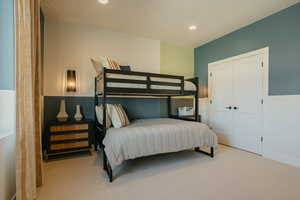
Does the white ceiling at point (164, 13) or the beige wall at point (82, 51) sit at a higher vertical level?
the white ceiling at point (164, 13)

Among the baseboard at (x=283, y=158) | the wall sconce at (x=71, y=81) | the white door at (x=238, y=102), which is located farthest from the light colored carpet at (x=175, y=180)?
the wall sconce at (x=71, y=81)

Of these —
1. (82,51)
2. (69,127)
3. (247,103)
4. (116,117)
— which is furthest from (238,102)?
(82,51)

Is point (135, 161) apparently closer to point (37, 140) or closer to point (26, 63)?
point (37, 140)

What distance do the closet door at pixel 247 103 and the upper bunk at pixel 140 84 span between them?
3.39 feet

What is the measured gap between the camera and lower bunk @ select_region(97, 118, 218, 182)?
1976 mm

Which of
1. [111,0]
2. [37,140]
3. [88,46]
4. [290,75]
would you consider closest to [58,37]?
[88,46]

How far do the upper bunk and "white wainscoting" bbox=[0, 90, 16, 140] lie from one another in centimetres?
101

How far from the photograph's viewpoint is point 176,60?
4285mm

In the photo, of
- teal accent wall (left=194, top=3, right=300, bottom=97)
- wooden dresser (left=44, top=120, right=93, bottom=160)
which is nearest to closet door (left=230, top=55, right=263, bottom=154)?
teal accent wall (left=194, top=3, right=300, bottom=97)

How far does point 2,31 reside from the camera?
1457 millimetres

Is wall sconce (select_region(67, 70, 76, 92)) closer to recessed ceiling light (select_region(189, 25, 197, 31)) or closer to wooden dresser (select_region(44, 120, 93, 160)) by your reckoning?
wooden dresser (select_region(44, 120, 93, 160))

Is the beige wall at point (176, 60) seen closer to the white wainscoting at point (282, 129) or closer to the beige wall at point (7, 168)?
the white wainscoting at point (282, 129)

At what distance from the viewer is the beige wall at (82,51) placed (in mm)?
2979

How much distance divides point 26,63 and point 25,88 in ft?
0.81
